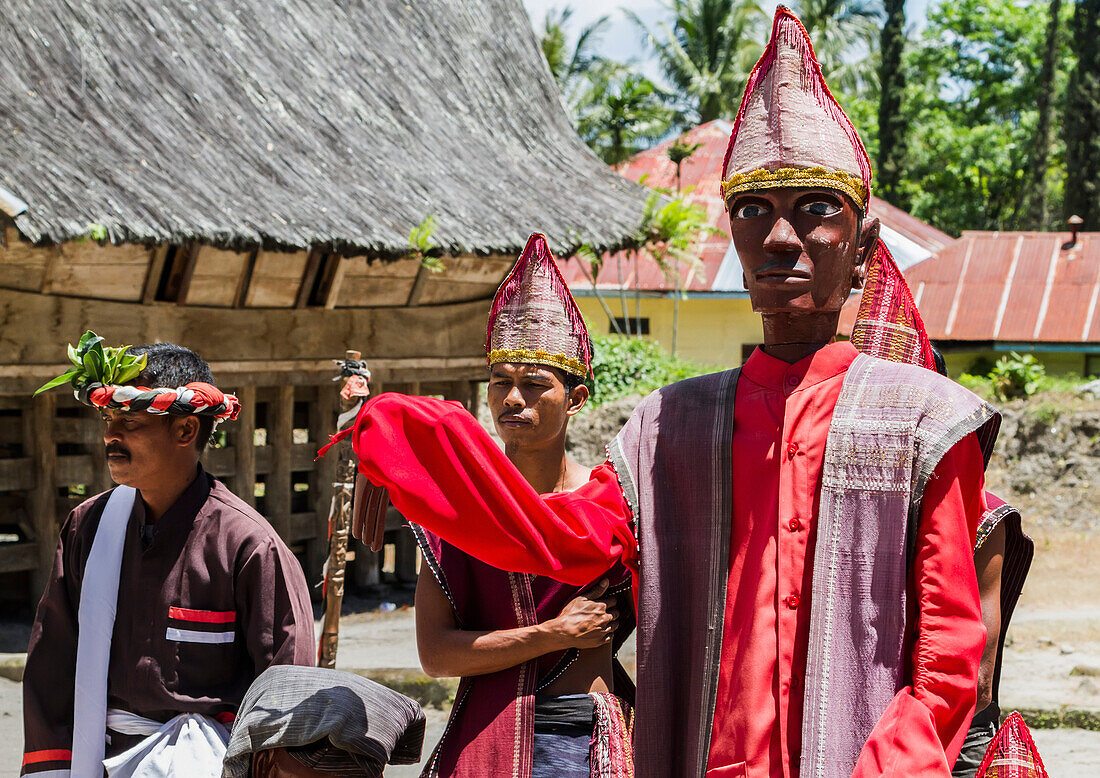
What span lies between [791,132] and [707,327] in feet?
63.5

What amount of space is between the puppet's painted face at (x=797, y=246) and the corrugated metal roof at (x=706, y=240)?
16.5m

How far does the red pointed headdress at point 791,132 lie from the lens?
1970 mm

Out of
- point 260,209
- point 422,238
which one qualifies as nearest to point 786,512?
point 260,209

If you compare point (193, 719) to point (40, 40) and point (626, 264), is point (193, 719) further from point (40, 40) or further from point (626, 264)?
point (626, 264)

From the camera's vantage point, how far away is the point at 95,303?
24.3ft

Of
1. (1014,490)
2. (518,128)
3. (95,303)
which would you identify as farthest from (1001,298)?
(95,303)

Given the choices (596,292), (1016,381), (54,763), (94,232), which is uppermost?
(596,292)

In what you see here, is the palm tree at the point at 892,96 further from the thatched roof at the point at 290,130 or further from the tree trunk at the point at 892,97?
the thatched roof at the point at 290,130

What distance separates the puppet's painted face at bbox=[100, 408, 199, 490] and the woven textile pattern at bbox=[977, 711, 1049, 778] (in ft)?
6.45

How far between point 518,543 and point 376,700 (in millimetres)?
656

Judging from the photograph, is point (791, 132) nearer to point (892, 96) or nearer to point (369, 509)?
point (369, 509)

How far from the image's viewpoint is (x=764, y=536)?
194 cm

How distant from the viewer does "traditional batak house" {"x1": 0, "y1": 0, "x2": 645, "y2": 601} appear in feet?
22.9

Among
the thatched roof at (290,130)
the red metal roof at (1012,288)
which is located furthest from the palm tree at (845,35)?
the thatched roof at (290,130)
